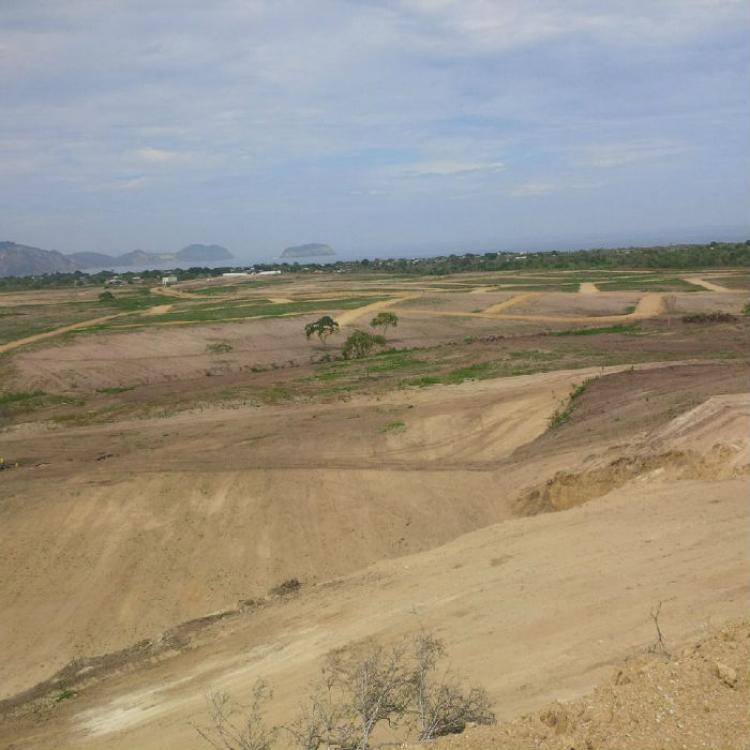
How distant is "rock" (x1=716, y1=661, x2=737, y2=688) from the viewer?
7521 mm

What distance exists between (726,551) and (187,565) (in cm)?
1272

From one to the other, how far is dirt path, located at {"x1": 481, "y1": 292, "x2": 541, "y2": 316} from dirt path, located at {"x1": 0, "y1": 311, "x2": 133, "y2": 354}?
40779mm

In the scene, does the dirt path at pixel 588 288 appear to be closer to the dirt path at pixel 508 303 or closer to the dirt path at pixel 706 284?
the dirt path at pixel 508 303

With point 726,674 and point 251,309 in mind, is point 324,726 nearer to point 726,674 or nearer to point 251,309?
point 726,674

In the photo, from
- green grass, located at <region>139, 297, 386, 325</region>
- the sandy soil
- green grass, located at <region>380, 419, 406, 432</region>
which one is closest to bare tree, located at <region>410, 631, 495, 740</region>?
green grass, located at <region>380, 419, 406, 432</region>

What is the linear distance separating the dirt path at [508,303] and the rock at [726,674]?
64.0 metres

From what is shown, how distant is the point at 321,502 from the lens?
21.4 meters

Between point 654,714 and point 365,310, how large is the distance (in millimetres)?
69216

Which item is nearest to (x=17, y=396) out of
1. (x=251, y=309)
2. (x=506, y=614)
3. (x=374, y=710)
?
(x=506, y=614)

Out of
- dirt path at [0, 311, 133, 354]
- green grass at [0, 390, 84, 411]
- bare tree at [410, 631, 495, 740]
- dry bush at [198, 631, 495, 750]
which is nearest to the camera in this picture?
dry bush at [198, 631, 495, 750]

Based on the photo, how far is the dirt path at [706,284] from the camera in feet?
259

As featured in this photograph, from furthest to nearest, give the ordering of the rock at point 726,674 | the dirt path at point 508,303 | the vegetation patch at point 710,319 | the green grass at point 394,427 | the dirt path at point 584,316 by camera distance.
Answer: the dirt path at point 508,303
the dirt path at point 584,316
the vegetation patch at point 710,319
the green grass at point 394,427
the rock at point 726,674

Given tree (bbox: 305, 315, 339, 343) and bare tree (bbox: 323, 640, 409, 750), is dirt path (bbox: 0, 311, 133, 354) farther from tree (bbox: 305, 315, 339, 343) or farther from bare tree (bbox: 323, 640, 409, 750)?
bare tree (bbox: 323, 640, 409, 750)

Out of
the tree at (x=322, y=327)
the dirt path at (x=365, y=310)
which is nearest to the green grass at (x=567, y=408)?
the tree at (x=322, y=327)
